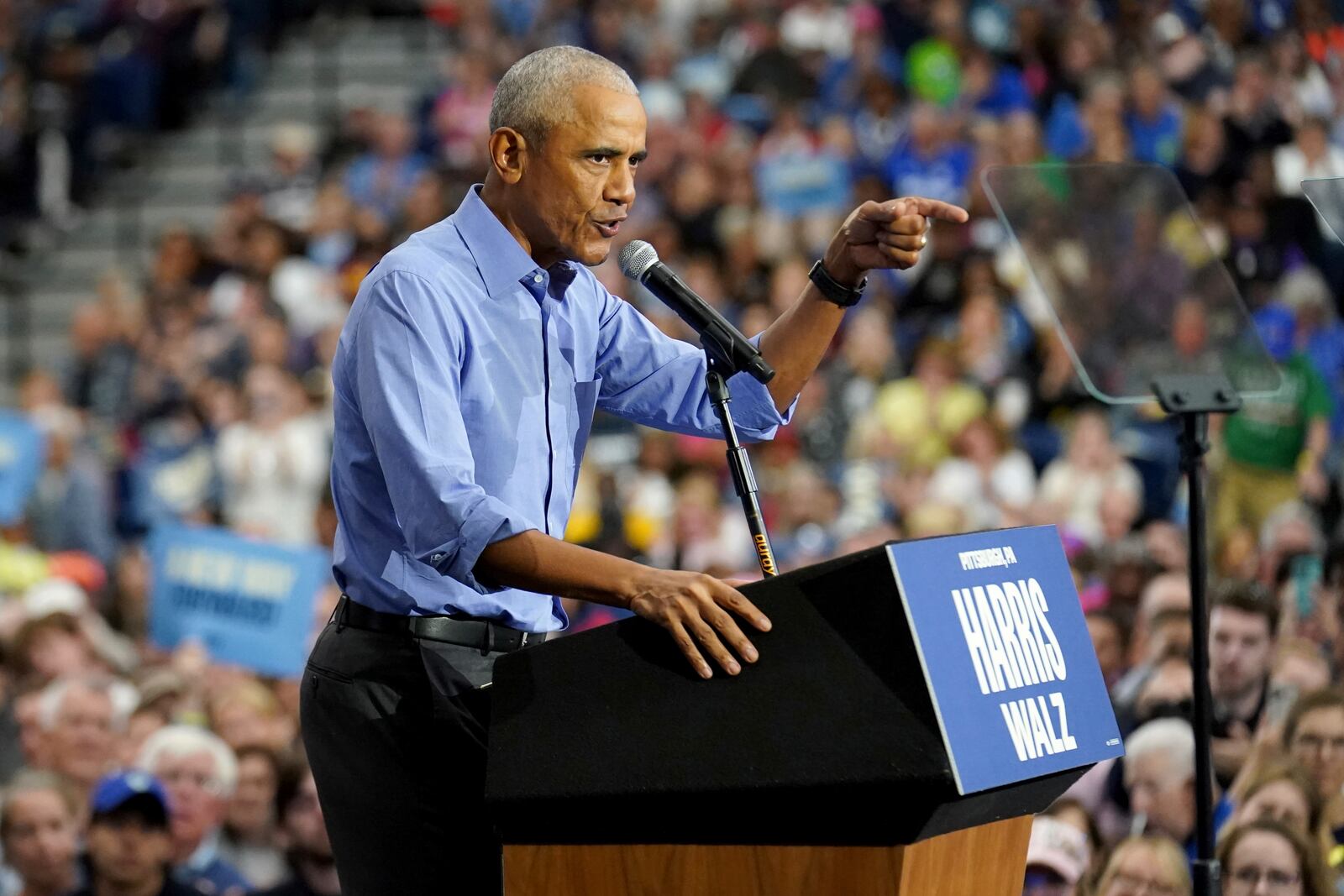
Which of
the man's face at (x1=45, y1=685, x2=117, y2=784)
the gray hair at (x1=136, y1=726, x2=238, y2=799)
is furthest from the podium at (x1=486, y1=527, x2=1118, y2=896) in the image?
the man's face at (x1=45, y1=685, x2=117, y2=784)

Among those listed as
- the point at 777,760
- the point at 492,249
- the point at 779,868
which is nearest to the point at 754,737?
the point at 777,760

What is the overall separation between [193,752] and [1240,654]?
2781mm

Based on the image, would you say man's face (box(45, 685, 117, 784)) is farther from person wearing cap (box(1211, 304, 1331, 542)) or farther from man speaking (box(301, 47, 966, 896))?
person wearing cap (box(1211, 304, 1331, 542))

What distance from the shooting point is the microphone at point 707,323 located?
7.41ft

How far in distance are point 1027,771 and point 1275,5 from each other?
6206 millimetres

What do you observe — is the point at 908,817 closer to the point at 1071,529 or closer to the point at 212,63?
the point at 1071,529

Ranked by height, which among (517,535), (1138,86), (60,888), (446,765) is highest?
(1138,86)

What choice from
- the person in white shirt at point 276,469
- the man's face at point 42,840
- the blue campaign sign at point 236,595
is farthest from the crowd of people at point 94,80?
the man's face at point 42,840

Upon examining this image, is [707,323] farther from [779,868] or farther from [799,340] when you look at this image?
[779,868]

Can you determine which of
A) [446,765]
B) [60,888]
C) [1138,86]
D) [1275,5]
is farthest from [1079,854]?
[1138,86]

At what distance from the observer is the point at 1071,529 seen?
6742 mm

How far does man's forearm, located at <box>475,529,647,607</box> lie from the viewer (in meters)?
2.03

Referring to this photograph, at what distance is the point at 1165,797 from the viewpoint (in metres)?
4.13

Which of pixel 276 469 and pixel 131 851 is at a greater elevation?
pixel 276 469
